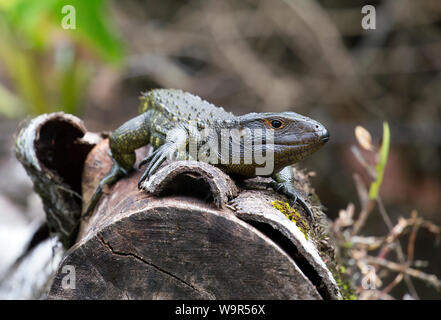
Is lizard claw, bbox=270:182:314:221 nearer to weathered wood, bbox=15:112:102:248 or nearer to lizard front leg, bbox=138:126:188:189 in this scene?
lizard front leg, bbox=138:126:188:189

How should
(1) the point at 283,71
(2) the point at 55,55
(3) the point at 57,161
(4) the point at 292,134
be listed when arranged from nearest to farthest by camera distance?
(4) the point at 292,134, (3) the point at 57,161, (2) the point at 55,55, (1) the point at 283,71

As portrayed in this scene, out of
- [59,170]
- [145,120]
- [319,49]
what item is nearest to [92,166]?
[59,170]

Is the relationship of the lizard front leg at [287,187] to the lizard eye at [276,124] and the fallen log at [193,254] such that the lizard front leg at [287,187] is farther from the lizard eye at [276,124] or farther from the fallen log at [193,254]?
the fallen log at [193,254]

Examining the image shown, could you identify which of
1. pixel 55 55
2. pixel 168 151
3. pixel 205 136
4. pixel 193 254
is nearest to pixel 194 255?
pixel 193 254

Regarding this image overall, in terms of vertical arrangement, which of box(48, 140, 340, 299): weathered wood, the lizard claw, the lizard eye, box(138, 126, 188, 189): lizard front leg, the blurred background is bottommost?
box(48, 140, 340, 299): weathered wood

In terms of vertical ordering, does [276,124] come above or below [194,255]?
above

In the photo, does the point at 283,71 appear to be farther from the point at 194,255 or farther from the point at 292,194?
the point at 194,255

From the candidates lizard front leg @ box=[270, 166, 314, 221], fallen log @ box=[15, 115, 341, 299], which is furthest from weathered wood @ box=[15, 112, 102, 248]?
lizard front leg @ box=[270, 166, 314, 221]
